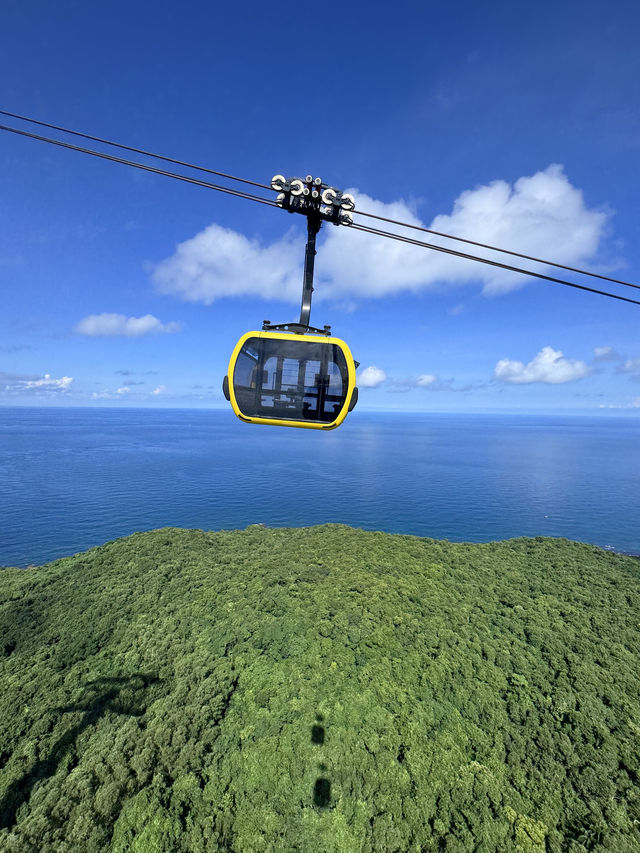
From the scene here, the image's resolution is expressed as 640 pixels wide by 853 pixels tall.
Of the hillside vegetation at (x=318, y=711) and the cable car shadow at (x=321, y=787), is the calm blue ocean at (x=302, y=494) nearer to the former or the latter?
the hillside vegetation at (x=318, y=711)

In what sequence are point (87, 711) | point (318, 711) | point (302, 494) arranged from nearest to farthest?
point (318, 711) < point (87, 711) < point (302, 494)

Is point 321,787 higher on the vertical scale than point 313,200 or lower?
lower

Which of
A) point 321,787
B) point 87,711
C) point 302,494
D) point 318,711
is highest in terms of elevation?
point 318,711

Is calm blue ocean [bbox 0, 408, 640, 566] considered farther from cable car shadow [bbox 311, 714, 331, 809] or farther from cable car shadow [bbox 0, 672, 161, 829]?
cable car shadow [bbox 311, 714, 331, 809]

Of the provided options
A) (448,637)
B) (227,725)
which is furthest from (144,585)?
(448,637)

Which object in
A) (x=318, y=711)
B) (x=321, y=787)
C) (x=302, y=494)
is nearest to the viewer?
(x=321, y=787)

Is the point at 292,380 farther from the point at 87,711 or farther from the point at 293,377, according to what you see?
the point at 87,711

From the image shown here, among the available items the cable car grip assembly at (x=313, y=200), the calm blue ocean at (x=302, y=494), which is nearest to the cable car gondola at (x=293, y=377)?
the cable car grip assembly at (x=313, y=200)

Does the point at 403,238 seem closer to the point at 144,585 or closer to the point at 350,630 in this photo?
the point at 350,630

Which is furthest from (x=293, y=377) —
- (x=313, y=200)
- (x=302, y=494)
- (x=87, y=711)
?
(x=302, y=494)
